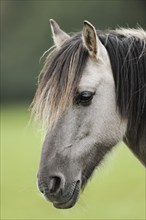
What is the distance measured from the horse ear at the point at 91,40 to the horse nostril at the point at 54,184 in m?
0.96

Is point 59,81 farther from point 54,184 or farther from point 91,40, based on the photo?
point 54,184

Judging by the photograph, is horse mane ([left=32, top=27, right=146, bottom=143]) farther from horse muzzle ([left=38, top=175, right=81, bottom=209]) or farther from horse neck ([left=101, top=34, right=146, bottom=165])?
horse muzzle ([left=38, top=175, right=81, bottom=209])

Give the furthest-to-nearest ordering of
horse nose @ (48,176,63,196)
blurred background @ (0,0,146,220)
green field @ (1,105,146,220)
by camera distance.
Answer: blurred background @ (0,0,146,220) → green field @ (1,105,146,220) → horse nose @ (48,176,63,196)

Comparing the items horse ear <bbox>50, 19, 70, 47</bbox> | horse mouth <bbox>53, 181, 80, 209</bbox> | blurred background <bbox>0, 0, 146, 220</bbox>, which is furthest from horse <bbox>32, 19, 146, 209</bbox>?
blurred background <bbox>0, 0, 146, 220</bbox>

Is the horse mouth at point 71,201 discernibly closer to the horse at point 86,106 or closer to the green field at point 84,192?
the horse at point 86,106

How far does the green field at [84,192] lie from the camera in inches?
361

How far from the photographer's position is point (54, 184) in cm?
448

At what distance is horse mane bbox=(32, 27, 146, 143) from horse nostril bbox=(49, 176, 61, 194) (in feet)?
1.45

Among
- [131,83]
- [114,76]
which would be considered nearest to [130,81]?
[131,83]

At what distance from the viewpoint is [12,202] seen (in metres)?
11.1

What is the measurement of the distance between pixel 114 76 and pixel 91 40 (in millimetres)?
334

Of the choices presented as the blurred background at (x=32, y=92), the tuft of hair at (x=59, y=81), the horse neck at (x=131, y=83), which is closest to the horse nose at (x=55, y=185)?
the tuft of hair at (x=59, y=81)

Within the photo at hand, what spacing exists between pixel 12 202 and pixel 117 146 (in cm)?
652

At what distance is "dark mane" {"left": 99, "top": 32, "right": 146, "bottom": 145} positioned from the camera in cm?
478
